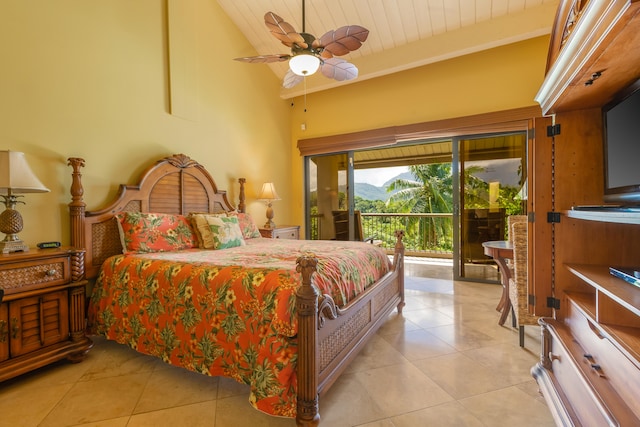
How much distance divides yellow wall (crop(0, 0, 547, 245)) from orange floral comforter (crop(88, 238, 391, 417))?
0.90 metres

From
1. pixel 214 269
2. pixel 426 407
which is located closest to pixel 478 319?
pixel 426 407

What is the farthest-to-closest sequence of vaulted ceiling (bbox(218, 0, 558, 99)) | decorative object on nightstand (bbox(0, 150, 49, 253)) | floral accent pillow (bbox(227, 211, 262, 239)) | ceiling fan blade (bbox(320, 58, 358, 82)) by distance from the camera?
1. floral accent pillow (bbox(227, 211, 262, 239))
2. vaulted ceiling (bbox(218, 0, 558, 99))
3. ceiling fan blade (bbox(320, 58, 358, 82))
4. decorative object on nightstand (bbox(0, 150, 49, 253))

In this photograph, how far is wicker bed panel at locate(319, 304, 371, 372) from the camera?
1549 millimetres

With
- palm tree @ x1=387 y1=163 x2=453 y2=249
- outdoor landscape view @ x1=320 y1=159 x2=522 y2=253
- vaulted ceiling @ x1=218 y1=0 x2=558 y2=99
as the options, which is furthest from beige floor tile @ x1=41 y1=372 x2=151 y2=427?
palm tree @ x1=387 y1=163 x2=453 y2=249

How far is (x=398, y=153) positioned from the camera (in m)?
6.76

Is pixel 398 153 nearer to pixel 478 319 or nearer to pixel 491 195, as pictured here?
pixel 491 195

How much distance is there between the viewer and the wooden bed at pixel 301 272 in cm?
135

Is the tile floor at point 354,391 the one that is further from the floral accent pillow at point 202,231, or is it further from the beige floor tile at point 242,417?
the floral accent pillow at point 202,231

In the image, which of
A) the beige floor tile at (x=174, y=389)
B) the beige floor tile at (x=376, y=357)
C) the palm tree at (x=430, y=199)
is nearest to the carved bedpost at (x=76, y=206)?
the beige floor tile at (x=174, y=389)

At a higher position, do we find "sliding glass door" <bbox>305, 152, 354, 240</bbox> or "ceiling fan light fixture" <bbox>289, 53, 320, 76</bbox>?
"ceiling fan light fixture" <bbox>289, 53, 320, 76</bbox>

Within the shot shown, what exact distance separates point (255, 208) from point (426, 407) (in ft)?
11.3

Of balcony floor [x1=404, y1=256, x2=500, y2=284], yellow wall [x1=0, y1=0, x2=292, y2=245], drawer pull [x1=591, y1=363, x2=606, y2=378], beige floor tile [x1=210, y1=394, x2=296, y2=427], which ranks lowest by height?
beige floor tile [x1=210, y1=394, x2=296, y2=427]

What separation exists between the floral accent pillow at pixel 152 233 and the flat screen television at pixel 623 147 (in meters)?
2.95

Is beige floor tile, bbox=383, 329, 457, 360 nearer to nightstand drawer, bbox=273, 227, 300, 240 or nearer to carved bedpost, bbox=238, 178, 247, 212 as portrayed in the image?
nightstand drawer, bbox=273, 227, 300, 240
